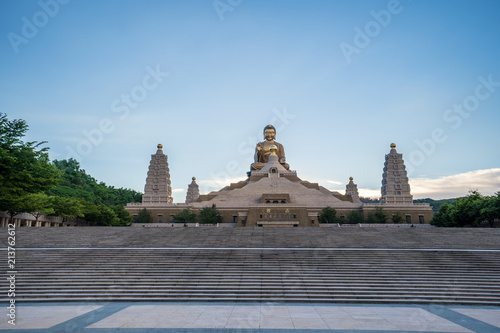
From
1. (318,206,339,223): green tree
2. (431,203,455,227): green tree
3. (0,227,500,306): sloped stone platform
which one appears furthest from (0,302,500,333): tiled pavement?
(431,203,455,227): green tree

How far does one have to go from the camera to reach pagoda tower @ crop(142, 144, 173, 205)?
42.2m

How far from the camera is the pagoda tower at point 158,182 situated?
42.2 m

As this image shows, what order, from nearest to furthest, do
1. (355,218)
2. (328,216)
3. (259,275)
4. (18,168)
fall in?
(259,275) → (18,168) → (328,216) → (355,218)

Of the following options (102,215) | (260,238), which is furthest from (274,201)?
(260,238)

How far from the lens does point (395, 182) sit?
141ft

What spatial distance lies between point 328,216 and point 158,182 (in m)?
20.5

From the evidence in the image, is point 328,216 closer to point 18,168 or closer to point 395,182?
point 395,182

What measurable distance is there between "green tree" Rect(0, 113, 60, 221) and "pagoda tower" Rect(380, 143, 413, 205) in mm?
35236

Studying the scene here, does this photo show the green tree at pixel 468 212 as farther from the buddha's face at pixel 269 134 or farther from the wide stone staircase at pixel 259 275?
the buddha's face at pixel 269 134

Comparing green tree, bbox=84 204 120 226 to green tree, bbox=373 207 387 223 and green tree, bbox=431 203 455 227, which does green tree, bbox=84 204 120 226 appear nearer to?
green tree, bbox=373 207 387 223

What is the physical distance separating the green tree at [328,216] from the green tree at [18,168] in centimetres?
2622

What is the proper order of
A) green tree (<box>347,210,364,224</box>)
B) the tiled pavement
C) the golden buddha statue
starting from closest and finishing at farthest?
the tiled pavement, green tree (<box>347,210,364,224</box>), the golden buddha statue

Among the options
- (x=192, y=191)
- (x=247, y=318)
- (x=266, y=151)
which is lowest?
(x=247, y=318)

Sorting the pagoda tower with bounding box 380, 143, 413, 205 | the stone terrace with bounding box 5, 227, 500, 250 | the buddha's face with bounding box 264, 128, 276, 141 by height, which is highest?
the buddha's face with bounding box 264, 128, 276, 141
